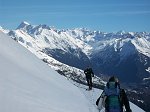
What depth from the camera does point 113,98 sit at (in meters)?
13.8

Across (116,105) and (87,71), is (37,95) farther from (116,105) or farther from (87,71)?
(87,71)

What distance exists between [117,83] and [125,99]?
28.6 inches

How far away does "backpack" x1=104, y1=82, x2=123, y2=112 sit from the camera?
13.7 metres

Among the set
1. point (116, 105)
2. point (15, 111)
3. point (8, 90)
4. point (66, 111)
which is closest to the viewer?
point (15, 111)

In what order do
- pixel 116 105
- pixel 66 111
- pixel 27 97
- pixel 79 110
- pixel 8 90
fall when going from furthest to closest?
pixel 79 110 → pixel 66 111 → pixel 116 105 → pixel 27 97 → pixel 8 90

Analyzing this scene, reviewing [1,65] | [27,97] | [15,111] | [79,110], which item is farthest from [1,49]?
[15,111]

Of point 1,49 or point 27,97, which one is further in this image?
point 1,49

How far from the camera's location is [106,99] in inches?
553

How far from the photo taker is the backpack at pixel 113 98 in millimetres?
13719

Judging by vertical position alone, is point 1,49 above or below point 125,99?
above

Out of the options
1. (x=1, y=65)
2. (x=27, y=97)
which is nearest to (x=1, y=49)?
(x=1, y=65)

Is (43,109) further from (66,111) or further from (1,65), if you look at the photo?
(1,65)

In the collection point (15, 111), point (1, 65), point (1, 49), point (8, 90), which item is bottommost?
point (15, 111)

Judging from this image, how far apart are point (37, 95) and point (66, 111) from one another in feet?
5.65
